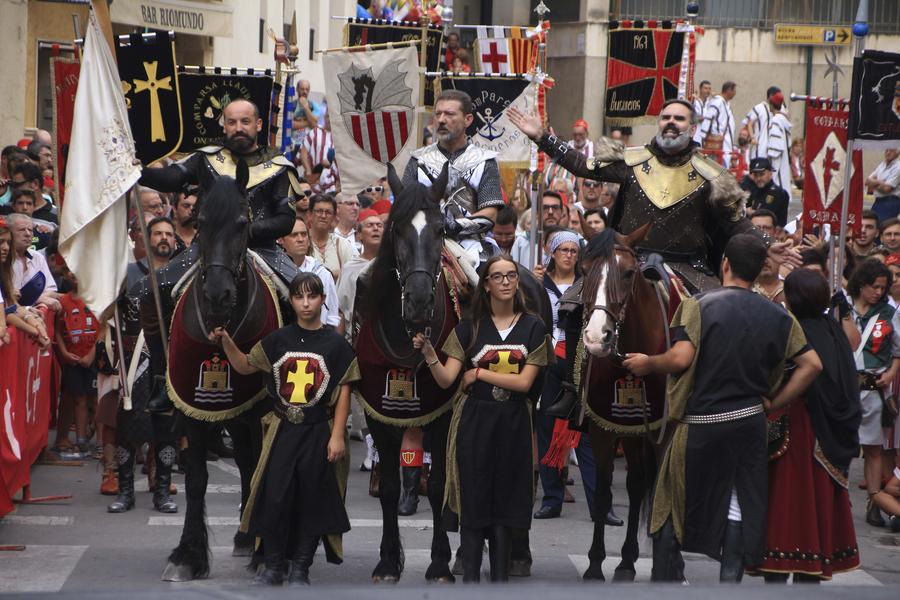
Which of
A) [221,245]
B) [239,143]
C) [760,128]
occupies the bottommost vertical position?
[221,245]

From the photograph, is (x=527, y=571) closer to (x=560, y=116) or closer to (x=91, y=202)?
(x=91, y=202)

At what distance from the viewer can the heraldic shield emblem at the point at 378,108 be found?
13273mm

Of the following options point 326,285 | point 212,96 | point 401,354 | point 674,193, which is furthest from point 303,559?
point 212,96

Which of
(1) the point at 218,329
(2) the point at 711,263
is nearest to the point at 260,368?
(1) the point at 218,329

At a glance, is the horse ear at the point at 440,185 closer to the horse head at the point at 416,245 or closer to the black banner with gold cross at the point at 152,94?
the horse head at the point at 416,245

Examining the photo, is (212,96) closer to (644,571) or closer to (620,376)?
(620,376)

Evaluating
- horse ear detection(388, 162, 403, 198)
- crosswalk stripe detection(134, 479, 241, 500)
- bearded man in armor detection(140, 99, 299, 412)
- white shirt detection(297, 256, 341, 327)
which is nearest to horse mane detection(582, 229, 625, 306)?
horse ear detection(388, 162, 403, 198)

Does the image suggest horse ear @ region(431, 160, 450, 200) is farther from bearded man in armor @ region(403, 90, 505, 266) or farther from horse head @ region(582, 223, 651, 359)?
horse head @ region(582, 223, 651, 359)

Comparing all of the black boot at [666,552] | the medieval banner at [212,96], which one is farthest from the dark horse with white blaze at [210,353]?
the medieval banner at [212,96]

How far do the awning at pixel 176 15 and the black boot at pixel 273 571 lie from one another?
1764 centimetres

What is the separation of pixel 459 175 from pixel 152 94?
268 cm

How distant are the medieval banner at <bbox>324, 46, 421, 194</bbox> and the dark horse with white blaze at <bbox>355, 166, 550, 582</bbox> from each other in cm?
534

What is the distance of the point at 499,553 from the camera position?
7484mm

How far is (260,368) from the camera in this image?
776 cm
